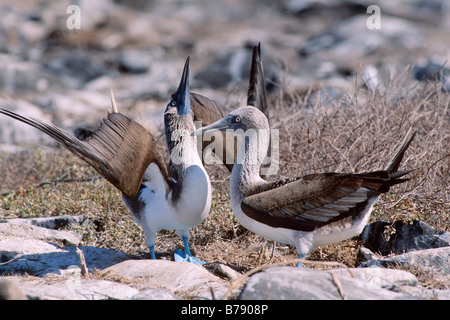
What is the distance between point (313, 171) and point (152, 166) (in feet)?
6.08

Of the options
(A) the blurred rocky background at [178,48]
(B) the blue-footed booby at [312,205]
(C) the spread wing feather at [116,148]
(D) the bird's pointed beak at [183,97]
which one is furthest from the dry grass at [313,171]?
(A) the blurred rocky background at [178,48]

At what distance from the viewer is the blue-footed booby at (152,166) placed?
4.52m

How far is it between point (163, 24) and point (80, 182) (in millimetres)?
18388

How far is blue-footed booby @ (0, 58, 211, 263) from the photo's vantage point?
4523 millimetres

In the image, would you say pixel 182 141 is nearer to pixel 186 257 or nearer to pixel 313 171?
pixel 186 257

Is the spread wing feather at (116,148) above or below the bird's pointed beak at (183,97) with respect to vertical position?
below

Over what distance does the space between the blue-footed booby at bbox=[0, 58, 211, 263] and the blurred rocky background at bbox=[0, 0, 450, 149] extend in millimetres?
3524

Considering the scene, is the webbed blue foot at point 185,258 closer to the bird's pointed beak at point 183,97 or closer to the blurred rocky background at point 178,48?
the bird's pointed beak at point 183,97

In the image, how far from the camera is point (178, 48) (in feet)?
68.0

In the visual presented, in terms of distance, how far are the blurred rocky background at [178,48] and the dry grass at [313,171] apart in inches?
76.2

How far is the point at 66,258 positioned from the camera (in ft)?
16.6

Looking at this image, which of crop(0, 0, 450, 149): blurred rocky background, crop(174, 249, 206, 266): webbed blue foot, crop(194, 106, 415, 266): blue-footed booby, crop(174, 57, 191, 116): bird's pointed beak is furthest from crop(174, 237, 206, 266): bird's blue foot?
crop(0, 0, 450, 149): blurred rocky background

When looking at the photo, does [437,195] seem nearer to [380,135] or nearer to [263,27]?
[380,135]
